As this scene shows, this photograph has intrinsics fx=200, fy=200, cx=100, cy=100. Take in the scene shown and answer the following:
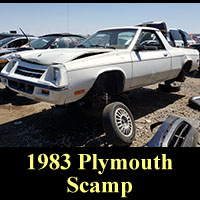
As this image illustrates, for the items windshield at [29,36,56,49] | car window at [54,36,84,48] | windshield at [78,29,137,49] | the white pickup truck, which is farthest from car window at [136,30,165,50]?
windshield at [29,36,56,49]

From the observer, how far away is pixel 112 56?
3262 millimetres

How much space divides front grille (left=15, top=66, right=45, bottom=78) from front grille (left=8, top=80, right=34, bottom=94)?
0.17 meters

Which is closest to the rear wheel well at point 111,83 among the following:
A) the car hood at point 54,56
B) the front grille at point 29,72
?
the car hood at point 54,56

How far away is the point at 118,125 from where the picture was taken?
2994 millimetres

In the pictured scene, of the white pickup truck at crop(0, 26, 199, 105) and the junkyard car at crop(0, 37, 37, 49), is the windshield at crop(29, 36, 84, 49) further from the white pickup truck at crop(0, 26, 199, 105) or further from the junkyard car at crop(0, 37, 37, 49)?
the junkyard car at crop(0, 37, 37, 49)

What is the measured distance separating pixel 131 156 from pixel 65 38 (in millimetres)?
4773

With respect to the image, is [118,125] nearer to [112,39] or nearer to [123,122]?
[123,122]

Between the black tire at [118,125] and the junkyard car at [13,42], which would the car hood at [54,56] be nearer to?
the black tire at [118,125]

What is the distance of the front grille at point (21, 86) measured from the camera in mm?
2938

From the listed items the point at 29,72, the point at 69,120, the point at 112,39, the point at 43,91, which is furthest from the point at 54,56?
the point at 112,39

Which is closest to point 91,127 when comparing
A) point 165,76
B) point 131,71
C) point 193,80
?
point 131,71

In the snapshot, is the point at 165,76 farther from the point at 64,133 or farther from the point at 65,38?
the point at 65,38

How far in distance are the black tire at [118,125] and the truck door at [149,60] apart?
80 cm

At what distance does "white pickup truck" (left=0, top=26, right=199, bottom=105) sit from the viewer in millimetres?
2697
